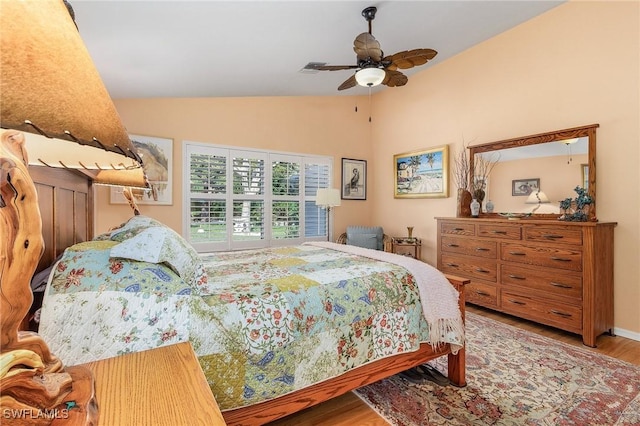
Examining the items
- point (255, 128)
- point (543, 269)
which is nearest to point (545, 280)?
point (543, 269)

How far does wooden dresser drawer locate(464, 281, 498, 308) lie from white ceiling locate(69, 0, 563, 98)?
9.51ft

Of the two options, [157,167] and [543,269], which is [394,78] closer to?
[543,269]

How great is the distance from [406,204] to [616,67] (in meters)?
2.79

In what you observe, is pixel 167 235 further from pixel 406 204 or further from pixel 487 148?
pixel 406 204

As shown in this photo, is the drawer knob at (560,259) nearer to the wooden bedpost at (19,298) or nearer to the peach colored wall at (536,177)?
the peach colored wall at (536,177)

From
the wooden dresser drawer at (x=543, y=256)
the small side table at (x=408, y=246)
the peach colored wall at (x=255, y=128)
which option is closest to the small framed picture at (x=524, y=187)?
the wooden dresser drawer at (x=543, y=256)

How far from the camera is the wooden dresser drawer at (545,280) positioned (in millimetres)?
2697

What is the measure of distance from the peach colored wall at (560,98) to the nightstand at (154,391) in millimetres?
3759

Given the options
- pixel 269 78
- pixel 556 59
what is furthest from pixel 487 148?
pixel 269 78

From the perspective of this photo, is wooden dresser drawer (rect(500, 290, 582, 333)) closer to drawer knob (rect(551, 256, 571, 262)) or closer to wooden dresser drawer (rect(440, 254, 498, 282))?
wooden dresser drawer (rect(440, 254, 498, 282))

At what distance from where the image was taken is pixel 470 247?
3.53 metres

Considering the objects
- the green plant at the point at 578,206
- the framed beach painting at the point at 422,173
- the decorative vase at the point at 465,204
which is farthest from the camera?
the framed beach painting at the point at 422,173

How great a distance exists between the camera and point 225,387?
4.23 ft

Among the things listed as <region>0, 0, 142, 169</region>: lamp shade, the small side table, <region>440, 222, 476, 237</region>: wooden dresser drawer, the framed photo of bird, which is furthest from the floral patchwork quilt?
the framed photo of bird
